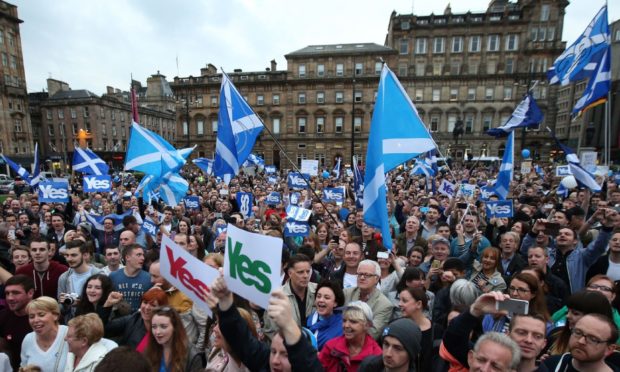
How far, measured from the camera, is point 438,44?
4447 cm

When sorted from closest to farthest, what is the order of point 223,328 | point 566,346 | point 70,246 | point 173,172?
point 223,328, point 566,346, point 70,246, point 173,172

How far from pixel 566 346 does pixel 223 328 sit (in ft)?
8.79

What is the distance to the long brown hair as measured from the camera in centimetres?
261

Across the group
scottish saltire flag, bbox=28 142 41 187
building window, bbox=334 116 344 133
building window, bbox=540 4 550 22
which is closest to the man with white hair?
scottish saltire flag, bbox=28 142 41 187

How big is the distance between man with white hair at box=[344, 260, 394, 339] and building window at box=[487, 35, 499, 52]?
50.3m

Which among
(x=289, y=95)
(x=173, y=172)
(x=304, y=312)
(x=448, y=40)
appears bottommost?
(x=304, y=312)

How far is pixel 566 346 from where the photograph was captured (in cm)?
259

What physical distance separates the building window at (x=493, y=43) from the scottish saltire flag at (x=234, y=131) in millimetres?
48269

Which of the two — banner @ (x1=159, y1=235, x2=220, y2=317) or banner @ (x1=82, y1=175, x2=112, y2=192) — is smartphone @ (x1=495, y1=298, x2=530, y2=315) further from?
banner @ (x1=82, y1=175, x2=112, y2=192)

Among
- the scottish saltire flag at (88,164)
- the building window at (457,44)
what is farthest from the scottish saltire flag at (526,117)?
the building window at (457,44)

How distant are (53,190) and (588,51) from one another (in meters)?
13.6

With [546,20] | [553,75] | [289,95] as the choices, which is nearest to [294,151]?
[289,95]

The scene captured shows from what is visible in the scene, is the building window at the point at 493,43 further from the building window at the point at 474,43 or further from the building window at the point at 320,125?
the building window at the point at 320,125

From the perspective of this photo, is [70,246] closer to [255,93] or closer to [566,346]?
[566,346]
